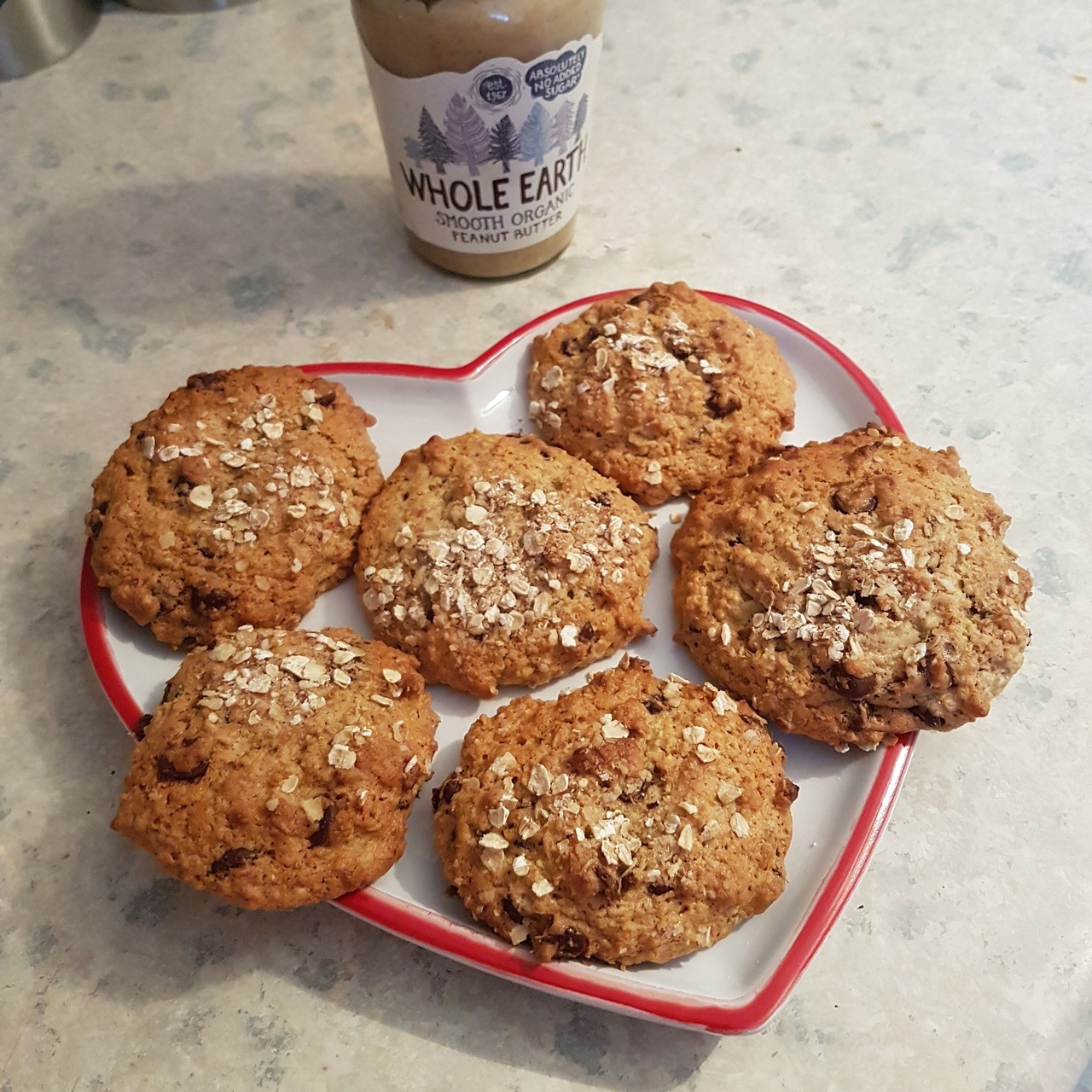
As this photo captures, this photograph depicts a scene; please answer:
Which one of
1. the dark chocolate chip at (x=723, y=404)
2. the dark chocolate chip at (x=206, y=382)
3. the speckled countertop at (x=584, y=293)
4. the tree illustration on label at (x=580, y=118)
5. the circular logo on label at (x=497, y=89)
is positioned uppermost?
the circular logo on label at (x=497, y=89)

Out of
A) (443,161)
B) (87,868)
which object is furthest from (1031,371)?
(87,868)

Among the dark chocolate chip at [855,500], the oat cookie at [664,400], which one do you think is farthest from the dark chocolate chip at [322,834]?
the dark chocolate chip at [855,500]

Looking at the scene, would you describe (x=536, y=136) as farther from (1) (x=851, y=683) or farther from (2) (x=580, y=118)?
(1) (x=851, y=683)

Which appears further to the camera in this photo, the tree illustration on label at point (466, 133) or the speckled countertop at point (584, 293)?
the tree illustration on label at point (466, 133)

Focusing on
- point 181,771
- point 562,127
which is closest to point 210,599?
point 181,771

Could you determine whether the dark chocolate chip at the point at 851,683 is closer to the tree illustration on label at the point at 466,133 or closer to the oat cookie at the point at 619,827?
the oat cookie at the point at 619,827

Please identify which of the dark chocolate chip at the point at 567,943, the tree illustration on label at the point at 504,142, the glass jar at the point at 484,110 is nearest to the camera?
the dark chocolate chip at the point at 567,943

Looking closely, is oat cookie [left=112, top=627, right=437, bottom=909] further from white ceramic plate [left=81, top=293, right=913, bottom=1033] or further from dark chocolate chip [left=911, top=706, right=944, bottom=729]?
dark chocolate chip [left=911, top=706, right=944, bottom=729]
